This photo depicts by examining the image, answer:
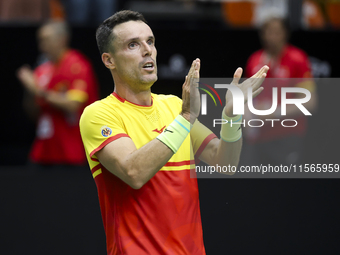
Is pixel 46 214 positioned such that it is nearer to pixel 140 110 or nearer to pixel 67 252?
pixel 67 252

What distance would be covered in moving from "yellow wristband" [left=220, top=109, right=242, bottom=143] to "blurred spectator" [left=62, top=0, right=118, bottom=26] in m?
3.22

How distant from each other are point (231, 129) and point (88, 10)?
3.40 metres

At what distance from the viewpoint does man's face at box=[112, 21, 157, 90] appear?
2.07 meters

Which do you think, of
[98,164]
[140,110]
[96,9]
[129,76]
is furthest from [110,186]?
[96,9]

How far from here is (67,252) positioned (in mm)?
4109

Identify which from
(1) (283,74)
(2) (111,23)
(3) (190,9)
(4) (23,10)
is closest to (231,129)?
(2) (111,23)

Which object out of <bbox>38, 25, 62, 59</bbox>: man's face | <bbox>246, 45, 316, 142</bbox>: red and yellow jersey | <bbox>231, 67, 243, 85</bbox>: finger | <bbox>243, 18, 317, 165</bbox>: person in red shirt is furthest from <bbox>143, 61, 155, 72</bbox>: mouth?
<bbox>38, 25, 62, 59</bbox>: man's face

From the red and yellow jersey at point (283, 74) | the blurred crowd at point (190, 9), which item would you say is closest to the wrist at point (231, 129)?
the red and yellow jersey at point (283, 74)

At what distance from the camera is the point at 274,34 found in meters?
4.45

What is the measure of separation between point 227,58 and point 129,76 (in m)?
2.85

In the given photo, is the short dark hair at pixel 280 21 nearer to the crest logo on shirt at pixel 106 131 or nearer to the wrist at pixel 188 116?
the wrist at pixel 188 116

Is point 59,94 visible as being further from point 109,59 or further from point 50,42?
point 109,59

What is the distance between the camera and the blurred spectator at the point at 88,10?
5.02 m

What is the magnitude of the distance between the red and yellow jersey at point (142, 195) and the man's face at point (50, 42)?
8.70 ft
